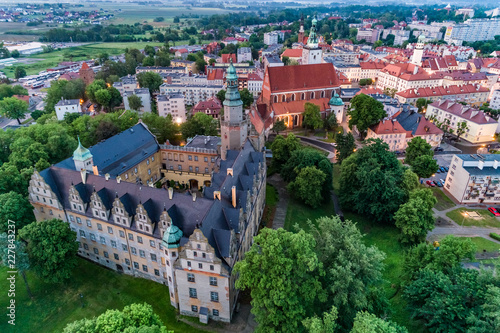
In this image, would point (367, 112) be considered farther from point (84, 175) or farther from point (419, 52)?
point (419, 52)

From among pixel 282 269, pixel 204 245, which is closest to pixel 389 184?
pixel 282 269

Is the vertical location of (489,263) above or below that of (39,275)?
below

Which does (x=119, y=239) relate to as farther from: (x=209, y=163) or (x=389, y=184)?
(x=389, y=184)

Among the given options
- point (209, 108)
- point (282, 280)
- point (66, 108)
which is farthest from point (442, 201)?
point (66, 108)

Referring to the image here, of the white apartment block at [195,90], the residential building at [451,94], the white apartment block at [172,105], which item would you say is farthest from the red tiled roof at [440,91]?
the white apartment block at [172,105]

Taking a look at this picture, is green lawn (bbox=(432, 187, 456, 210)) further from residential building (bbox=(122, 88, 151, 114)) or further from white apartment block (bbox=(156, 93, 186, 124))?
residential building (bbox=(122, 88, 151, 114))

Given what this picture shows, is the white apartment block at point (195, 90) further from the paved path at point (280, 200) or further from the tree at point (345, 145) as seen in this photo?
the tree at point (345, 145)

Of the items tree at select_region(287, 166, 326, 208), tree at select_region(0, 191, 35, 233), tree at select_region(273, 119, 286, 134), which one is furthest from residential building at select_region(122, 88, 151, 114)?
tree at select_region(287, 166, 326, 208)
